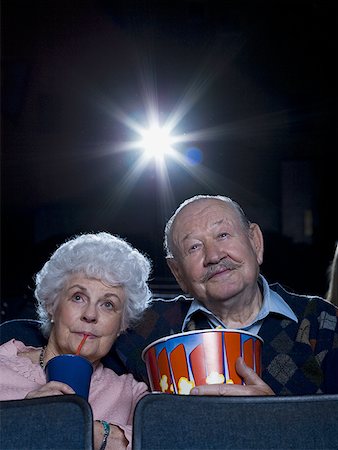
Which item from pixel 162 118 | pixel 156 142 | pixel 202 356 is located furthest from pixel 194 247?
pixel 156 142

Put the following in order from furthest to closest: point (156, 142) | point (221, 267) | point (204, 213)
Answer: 1. point (156, 142)
2. point (204, 213)
3. point (221, 267)

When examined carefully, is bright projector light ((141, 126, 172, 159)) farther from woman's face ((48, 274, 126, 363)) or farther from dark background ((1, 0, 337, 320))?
woman's face ((48, 274, 126, 363))

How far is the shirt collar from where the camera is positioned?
5.58 feet

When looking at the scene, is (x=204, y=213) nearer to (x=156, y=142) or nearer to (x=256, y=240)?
(x=256, y=240)

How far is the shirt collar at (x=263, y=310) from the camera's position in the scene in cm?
170

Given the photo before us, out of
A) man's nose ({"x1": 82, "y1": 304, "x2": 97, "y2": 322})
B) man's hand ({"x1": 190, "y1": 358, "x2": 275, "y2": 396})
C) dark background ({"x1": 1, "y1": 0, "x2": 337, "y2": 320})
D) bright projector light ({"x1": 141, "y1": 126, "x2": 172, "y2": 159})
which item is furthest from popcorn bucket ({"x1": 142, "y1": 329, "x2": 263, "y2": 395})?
bright projector light ({"x1": 141, "y1": 126, "x2": 172, "y2": 159})

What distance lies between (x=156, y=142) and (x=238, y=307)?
15.5 ft

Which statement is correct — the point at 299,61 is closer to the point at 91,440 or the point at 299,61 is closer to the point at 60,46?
the point at 60,46

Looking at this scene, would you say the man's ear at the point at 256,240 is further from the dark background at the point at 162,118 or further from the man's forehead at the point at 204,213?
the dark background at the point at 162,118

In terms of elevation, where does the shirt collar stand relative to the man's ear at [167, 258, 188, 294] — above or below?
below

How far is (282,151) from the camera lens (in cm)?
667

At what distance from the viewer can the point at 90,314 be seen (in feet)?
5.12

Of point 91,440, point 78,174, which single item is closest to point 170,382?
point 91,440

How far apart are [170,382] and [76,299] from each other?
1.26ft
